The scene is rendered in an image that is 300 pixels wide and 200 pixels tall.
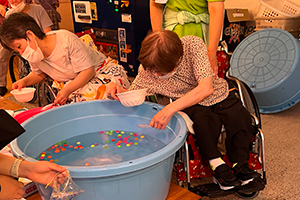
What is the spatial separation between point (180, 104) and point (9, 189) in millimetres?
801

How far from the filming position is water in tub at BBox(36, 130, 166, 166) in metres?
1.37

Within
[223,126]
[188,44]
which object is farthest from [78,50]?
[223,126]

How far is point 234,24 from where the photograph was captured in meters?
3.52

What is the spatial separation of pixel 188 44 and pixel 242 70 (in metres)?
1.50

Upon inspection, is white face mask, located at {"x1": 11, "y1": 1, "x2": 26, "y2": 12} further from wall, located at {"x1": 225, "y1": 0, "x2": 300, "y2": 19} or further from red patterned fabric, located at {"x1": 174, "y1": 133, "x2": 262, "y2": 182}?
wall, located at {"x1": 225, "y1": 0, "x2": 300, "y2": 19}

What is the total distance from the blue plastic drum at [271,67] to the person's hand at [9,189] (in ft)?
7.33

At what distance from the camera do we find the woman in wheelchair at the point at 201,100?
130 cm

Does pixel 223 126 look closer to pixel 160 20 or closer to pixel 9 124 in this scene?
pixel 160 20

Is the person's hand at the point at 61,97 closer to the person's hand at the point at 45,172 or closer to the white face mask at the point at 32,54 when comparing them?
the white face mask at the point at 32,54

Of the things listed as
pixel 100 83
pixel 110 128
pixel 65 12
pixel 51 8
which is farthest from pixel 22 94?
pixel 65 12

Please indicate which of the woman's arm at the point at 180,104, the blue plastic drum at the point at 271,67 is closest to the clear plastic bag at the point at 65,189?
the woman's arm at the point at 180,104

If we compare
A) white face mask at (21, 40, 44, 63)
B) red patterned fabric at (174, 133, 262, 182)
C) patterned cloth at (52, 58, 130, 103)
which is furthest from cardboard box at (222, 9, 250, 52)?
white face mask at (21, 40, 44, 63)

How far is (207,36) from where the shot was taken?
5.91 ft

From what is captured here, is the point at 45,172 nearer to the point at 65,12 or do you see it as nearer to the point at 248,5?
the point at 248,5
